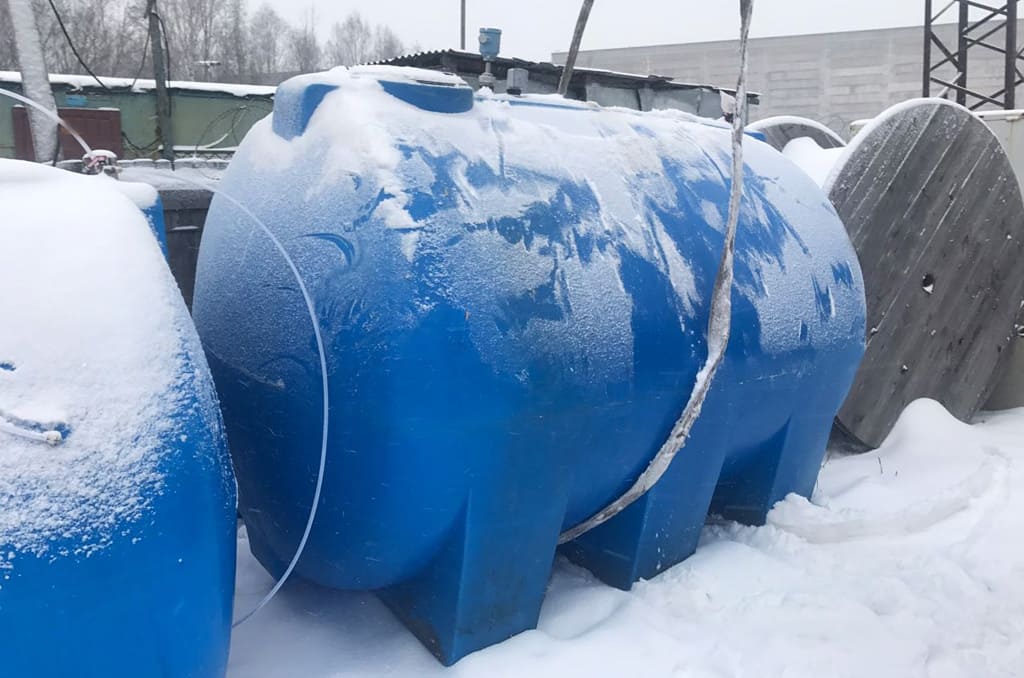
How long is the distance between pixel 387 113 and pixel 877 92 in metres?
33.3

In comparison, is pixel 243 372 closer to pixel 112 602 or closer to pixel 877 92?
pixel 112 602

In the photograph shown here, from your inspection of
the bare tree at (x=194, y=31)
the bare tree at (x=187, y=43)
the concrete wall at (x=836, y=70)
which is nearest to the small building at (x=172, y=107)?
the bare tree at (x=187, y=43)

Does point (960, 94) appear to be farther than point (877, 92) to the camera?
No

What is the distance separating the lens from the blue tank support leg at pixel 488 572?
7.04 ft

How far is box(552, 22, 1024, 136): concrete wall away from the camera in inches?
1238

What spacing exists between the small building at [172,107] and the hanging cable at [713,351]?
29.6 feet

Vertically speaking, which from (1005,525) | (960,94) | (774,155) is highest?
(960,94)

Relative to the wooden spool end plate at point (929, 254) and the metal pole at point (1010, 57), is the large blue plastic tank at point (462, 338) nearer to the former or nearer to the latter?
the wooden spool end plate at point (929, 254)

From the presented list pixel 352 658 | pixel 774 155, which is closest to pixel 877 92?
pixel 774 155

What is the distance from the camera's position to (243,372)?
2268mm

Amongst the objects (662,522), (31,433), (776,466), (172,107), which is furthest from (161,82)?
(31,433)

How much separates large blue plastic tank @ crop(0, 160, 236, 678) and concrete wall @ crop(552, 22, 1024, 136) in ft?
103

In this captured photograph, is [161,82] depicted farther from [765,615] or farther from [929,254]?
[765,615]

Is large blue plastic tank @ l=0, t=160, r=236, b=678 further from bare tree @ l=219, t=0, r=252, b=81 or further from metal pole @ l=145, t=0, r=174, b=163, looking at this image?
bare tree @ l=219, t=0, r=252, b=81
